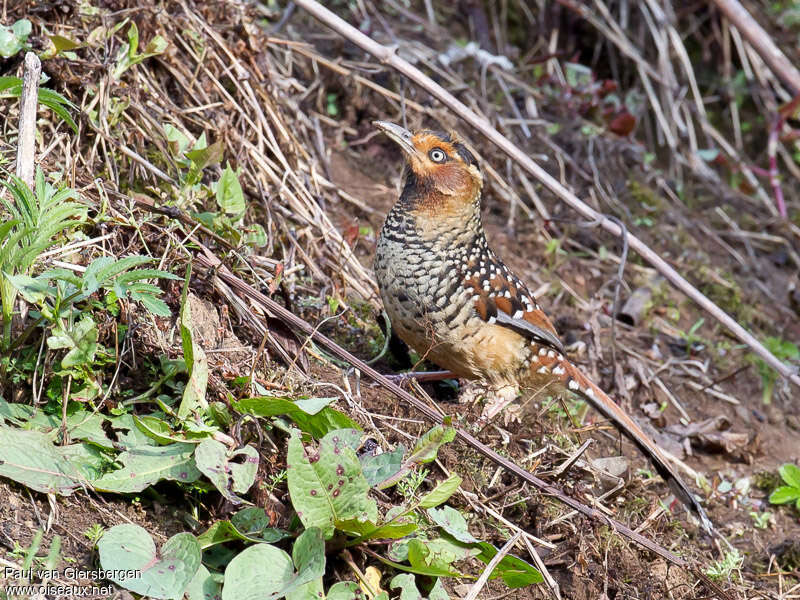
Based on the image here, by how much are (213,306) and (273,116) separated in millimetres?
1624

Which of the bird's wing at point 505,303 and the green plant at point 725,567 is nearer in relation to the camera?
the green plant at point 725,567

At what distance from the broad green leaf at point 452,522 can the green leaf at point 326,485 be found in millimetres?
338

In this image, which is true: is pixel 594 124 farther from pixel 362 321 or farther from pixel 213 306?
pixel 213 306

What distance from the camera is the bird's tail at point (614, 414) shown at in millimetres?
3982

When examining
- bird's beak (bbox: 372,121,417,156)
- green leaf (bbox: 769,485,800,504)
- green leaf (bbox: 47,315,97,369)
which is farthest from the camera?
green leaf (bbox: 769,485,800,504)

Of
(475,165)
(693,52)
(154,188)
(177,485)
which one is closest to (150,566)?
(177,485)

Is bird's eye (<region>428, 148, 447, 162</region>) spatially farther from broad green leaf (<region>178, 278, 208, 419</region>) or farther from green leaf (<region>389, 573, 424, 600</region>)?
green leaf (<region>389, 573, 424, 600</region>)

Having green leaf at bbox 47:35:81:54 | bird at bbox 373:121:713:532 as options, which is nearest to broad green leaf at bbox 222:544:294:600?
bird at bbox 373:121:713:532

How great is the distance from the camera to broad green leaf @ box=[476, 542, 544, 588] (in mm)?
2857

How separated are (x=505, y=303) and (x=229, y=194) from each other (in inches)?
53.6

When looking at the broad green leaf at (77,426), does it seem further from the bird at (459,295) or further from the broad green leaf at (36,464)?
the bird at (459,295)

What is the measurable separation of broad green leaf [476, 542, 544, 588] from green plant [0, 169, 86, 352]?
5.73 feet


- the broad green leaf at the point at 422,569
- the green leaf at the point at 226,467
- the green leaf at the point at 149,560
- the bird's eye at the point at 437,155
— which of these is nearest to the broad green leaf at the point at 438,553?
the broad green leaf at the point at 422,569

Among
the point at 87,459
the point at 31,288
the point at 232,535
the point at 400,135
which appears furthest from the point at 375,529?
the point at 400,135
